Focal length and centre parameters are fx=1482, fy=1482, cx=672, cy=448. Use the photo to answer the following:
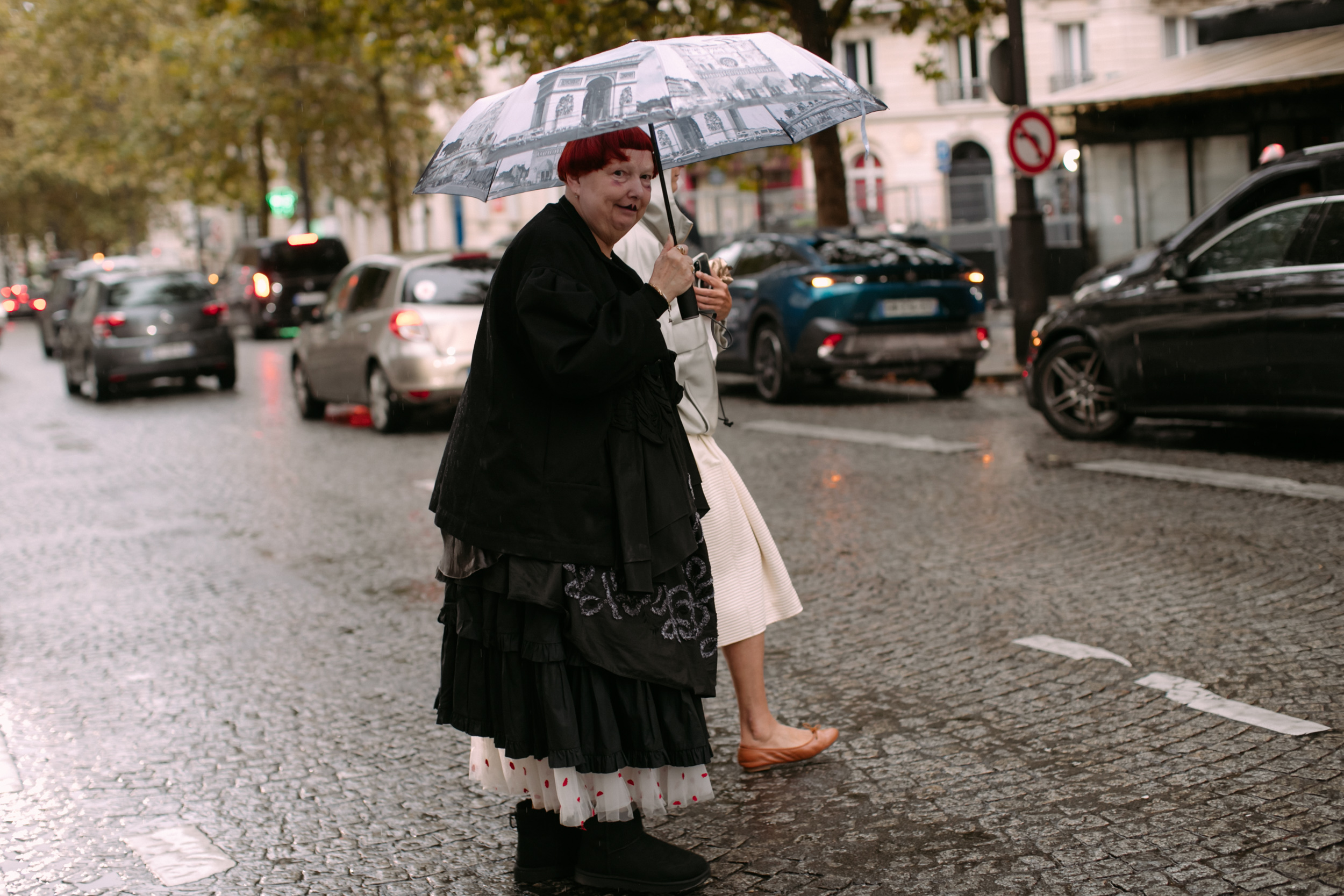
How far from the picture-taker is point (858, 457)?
10.0m

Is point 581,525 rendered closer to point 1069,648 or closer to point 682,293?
point 682,293

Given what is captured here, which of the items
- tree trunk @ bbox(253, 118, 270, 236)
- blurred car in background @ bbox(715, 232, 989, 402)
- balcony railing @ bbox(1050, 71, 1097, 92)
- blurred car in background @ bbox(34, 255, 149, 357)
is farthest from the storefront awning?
balcony railing @ bbox(1050, 71, 1097, 92)

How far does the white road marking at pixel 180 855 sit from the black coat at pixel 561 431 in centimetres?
122

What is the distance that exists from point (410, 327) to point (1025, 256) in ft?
20.0

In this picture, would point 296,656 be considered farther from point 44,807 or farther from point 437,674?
point 44,807

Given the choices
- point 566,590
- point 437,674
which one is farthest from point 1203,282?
point 566,590

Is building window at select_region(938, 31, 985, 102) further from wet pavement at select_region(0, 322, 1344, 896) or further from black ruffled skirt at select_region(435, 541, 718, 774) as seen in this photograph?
black ruffled skirt at select_region(435, 541, 718, 774)

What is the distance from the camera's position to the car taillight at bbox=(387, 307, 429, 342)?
1289 cm

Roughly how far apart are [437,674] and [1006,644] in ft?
6.69

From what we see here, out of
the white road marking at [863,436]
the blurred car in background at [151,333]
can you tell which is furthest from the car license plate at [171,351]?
the white road marking at [863,436]

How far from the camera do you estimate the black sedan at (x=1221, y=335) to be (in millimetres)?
8406

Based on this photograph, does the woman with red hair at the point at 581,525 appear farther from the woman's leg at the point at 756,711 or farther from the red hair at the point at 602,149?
the woman's leg at the point at 756,711

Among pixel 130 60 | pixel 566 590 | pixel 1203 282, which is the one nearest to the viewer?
pixel 566 590

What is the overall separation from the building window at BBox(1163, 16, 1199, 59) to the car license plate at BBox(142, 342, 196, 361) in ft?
115
